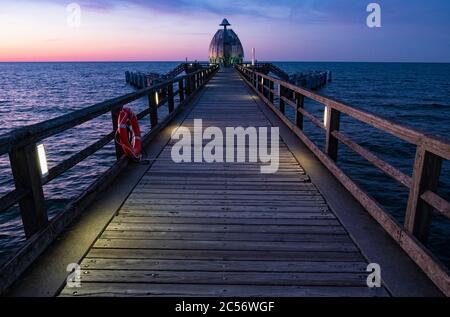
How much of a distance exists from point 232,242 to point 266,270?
0.57 m

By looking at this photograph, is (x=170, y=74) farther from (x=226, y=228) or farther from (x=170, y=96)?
(x=226, y=228)

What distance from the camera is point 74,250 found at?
328 cm

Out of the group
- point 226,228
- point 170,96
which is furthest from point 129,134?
point 170,96

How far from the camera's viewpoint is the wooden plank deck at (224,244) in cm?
277

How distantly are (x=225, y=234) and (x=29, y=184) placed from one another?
6.41ft

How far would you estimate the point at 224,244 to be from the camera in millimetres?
3406

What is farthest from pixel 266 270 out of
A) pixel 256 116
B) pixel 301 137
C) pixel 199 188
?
pixel 256 116

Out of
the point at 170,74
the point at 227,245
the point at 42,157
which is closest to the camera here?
the point at 42,157

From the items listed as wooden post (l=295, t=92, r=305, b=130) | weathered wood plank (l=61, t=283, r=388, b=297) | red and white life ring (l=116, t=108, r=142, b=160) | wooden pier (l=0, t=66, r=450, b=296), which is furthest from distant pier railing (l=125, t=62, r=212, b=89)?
weathered wood plank (l=61, t=283, r=388, b=297)

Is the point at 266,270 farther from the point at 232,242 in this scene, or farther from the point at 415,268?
the point at 415,268

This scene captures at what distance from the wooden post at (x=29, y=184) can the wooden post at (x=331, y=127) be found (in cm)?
425

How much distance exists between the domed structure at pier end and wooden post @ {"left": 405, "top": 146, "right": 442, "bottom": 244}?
2825 inches

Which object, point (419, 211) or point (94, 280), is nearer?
point (94, 280)

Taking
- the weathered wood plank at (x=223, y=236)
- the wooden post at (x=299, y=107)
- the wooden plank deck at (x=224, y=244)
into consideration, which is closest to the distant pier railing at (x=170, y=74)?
the wooden post at (x=299, y=107)
